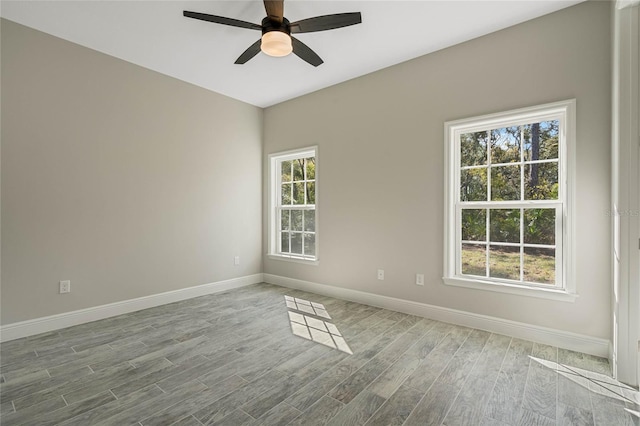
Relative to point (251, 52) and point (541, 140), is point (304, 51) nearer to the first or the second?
point (251, 52)

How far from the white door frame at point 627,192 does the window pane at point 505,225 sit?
2.67 ft

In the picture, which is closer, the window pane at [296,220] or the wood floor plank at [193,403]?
the wood floor plank at [193,403]

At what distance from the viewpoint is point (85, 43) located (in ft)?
10.5

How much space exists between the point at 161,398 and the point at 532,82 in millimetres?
3840

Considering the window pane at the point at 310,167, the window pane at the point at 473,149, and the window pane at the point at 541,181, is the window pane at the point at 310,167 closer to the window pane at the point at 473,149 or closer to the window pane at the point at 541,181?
the window pane at the point at 473,149

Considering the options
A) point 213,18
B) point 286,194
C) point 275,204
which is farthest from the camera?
point 275,204

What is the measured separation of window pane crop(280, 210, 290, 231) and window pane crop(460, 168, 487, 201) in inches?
106

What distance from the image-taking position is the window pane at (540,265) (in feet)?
9.05

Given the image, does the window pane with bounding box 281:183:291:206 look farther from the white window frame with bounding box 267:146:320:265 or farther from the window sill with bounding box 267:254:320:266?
the window sill with bounding box 267:254:320:266

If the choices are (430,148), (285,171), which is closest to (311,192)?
(285,171)

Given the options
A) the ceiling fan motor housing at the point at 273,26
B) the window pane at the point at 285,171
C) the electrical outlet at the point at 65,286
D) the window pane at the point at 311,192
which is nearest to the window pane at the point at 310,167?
the window pane at the point at 311,192

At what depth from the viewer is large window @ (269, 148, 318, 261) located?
4.64 metres

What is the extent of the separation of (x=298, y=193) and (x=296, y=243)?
0.79m

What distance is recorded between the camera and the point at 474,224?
3.17m
